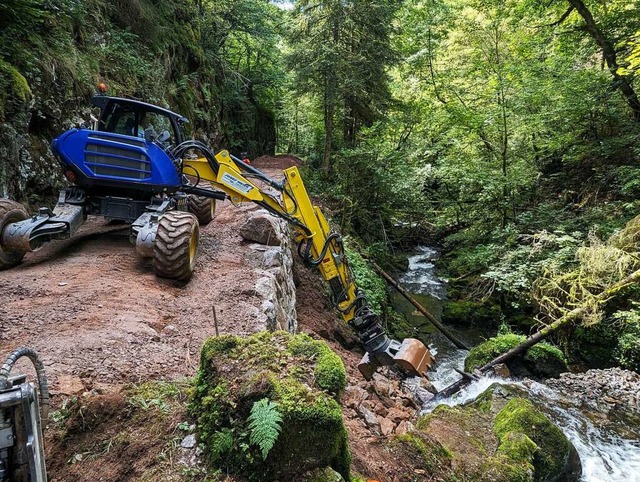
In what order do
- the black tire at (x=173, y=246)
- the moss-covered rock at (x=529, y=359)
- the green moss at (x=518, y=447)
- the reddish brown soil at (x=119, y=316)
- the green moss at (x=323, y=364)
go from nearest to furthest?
the green moss at (x=323, y=364), the reddish brown soil at (x=119, y=316), the green moss at (x=518, y=447), the black tire at (x=173, y=246), the moss-covered rock at (x=529, y=359)

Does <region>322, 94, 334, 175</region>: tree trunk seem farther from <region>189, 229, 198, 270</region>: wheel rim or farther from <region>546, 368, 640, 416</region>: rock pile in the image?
<region>189, 229, 198, 270</region>: wheel rim

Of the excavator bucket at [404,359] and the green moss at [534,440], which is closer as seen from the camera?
the green moss at [534,440]

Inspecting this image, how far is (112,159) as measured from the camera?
5.33 meters

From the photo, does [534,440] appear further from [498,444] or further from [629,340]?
[629,340]

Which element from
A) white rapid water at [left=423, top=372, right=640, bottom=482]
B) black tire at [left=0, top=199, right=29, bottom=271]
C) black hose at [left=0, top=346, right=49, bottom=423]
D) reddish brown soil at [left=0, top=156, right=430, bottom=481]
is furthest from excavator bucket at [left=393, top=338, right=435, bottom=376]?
black tire at [left=0, top=199, right=29, bottom=271]

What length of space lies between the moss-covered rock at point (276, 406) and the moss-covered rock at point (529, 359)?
6607mm

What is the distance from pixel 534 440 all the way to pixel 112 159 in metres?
6.35

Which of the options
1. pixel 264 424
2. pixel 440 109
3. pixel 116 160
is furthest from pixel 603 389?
pixel 440 109

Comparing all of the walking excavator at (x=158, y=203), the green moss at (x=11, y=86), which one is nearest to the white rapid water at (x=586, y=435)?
the walking excavator at (x=158, y=203)

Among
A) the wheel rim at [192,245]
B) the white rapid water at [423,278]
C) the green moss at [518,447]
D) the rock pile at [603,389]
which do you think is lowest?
the rock pile at [603,389]

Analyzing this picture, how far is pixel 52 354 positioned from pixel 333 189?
11.0 meters

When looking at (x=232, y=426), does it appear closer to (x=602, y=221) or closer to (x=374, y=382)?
(x=374, y=382)

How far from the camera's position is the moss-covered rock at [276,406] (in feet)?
6.52

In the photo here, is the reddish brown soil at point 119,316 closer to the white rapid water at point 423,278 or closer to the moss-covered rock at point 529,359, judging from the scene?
the moss-covered rock at point 529,359
